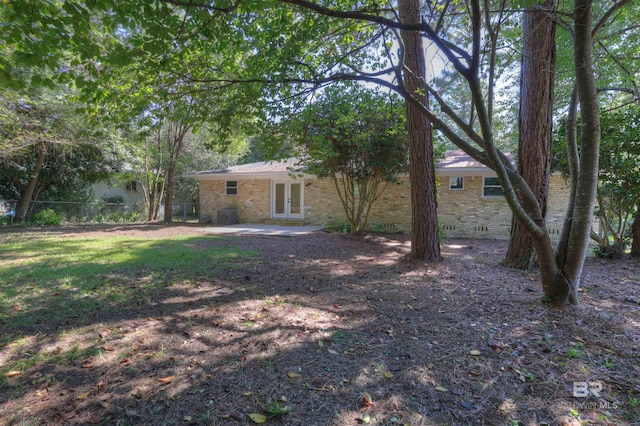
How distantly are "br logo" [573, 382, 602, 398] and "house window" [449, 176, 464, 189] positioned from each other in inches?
431

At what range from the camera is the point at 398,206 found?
13344 millimetres

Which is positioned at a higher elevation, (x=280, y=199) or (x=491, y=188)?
(x=491, y=188)

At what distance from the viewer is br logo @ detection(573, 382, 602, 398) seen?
220 centimetres

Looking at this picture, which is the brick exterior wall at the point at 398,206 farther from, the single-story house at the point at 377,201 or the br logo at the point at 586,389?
the br logo at the point at 586,389

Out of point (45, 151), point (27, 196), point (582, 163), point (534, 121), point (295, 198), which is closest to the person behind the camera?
point (582, 163)

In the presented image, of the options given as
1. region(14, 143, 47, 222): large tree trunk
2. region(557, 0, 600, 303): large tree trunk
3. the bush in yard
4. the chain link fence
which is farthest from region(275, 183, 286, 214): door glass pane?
region(557, 0, 600, 303): large tree trunk

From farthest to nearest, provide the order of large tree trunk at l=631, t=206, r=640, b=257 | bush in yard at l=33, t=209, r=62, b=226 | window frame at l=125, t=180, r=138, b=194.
Result: window frame at l=125, t=180, r=138, b=194 → bush in yard at l=33, t=209, r=62, b=226 → large tree trunk at l=631, t=206, r=640, b=257

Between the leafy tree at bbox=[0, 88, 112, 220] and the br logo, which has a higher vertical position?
the leafy tree at bbox=[0, 88, 112, 220]

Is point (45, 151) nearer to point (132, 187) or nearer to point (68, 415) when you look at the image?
point (132, 187)

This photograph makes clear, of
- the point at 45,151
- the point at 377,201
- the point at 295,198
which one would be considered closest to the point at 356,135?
the point at 377,201

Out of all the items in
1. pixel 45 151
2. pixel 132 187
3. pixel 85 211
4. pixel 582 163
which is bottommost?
pixel 85 211

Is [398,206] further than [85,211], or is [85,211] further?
[85,211]

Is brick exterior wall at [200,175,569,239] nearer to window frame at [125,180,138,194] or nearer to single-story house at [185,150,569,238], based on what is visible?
single-story house at [185,150,569,238]

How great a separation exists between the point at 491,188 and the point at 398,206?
3.54 m
